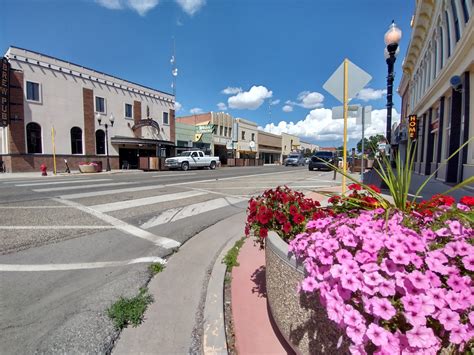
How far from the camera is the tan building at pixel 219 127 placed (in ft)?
138

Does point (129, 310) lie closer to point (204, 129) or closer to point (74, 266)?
point (74, 266)

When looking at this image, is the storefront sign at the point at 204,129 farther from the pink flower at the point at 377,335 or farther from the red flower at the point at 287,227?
the pink flower at the point at 377,335

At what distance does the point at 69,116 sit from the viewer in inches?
928

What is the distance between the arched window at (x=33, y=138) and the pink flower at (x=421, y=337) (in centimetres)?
2697

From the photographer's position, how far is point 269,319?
7.99 feet

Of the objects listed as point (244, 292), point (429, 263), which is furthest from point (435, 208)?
point (244, 292)

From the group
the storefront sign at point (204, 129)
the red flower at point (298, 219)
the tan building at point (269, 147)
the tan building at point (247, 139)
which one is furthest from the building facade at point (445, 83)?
the tan building at point (269, 147)

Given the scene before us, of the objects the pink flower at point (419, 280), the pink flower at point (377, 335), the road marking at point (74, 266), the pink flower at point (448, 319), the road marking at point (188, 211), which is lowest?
the road marking at point (74, 266)

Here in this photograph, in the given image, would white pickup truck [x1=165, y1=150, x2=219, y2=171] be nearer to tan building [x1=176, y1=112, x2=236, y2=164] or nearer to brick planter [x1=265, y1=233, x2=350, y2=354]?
tan building [x1=176, y1=112, x2=236, y2=164]

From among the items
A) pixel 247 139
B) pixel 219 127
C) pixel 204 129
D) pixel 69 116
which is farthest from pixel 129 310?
pixel 247 139

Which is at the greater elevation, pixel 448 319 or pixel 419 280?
pixel 419 280

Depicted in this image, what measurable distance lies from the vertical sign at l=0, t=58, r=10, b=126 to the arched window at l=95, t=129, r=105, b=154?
23.4ft

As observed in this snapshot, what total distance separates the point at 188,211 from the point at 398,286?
6.30 metres

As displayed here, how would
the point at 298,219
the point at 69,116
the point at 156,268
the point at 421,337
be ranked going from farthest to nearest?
the point at 69,116
the point at 156,268
the point at 298,219
the point at 421,337
